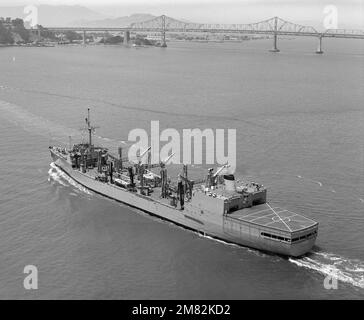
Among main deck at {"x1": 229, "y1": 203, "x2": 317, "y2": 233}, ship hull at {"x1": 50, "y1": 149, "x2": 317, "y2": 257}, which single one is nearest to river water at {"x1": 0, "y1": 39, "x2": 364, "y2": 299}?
ship hull at {"x1": 50, "y1": 149, "x2": 317, "y2": 257}

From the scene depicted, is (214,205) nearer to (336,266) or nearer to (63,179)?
(336,266)

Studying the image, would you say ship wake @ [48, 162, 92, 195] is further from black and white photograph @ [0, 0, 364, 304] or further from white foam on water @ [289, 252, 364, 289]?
white foam on water @ [289, 252, 364, 289]

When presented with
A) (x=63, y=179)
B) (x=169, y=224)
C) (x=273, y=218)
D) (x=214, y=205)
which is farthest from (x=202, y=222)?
(x=63, y=179)

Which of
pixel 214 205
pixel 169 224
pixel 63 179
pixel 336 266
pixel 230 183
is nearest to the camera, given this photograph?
pixel 336 266

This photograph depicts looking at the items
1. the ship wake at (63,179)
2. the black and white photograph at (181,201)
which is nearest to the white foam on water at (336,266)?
the black and white photograph at (181,201)

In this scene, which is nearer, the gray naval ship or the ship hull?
the ship hull
